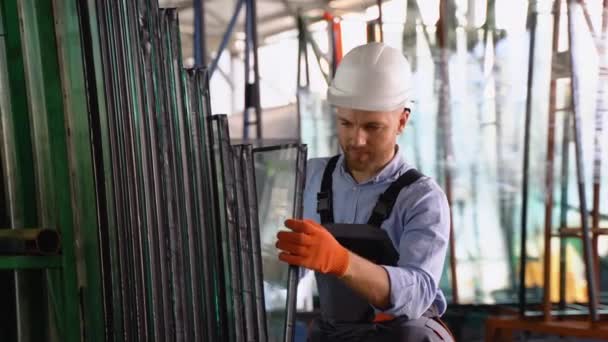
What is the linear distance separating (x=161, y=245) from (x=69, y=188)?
8.3 inches

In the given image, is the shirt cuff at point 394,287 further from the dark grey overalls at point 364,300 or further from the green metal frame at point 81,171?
the green metal frame at point 81,171

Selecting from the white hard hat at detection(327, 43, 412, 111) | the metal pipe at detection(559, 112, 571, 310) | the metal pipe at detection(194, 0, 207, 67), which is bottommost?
the metal pipe at detection(559, 112, 571, 310)

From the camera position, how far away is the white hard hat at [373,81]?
2150 mm

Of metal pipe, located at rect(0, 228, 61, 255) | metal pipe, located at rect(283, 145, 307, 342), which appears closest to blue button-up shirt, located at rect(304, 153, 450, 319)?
metal pipe, located at rect(283, 145, 307, 342)

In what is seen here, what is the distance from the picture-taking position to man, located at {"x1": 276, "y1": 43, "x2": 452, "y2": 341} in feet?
6.56

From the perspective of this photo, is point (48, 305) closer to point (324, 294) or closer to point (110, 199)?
point (110, 199)

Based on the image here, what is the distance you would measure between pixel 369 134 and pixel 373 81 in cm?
14

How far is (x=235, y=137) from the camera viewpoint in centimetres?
620

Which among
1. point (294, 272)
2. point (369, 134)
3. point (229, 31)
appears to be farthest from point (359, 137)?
point (229, 31)

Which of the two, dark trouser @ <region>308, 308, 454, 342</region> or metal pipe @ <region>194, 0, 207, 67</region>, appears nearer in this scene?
dark trouser @ <region>308, 308, 454, 342</region>

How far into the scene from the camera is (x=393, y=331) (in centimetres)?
219

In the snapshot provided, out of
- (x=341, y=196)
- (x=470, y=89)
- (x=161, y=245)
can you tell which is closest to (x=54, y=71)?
(x=161, y=245)

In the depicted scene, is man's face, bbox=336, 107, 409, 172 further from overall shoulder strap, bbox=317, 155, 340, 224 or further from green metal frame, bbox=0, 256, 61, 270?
green metal frame, bbox=0, 256, 61, 270

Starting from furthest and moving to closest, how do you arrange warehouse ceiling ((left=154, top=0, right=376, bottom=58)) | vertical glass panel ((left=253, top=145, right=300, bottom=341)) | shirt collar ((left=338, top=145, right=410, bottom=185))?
warehouse ceiling ((left=154, top=0, right=376, bottom=58))
shirt collar ((left=338, top=145, right=410, bottom=185))
vertical glass panel ((left=253, top=145, right=300, bottom=341))
